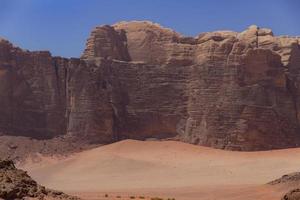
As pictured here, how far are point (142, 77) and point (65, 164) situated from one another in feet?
25.2

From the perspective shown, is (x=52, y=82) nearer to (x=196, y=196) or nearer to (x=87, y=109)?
(x=87, y=109)

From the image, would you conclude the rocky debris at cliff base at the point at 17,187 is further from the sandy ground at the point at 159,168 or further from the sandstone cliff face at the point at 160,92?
the sandstone cliff face at the point at 160,92

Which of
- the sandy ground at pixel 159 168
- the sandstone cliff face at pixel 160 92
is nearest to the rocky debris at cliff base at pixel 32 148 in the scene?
the sandy ground at pixel 159 168

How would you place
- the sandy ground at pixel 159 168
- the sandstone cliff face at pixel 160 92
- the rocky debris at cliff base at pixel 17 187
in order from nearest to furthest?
1. the rocky debris at cliff base at pixel 17 187
2. the sandy ground at pixel 159 168
3. the sandstone cliff face at pixel 160 92

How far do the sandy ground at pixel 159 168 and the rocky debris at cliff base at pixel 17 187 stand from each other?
36.0 ft

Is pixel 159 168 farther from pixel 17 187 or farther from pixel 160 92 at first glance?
pixel 17 187

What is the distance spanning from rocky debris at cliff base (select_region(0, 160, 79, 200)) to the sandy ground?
11.0 m

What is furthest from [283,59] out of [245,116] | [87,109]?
[87,109]

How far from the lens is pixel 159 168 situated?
112 feet

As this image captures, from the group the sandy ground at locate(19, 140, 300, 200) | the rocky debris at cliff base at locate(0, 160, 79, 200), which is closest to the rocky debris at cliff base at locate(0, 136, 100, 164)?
the sandy ground at locate(19, 140, 300, 200)

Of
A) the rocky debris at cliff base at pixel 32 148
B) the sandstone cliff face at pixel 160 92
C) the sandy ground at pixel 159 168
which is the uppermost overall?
the sandstone cliff face at pixel 160 92

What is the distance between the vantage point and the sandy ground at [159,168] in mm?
30297

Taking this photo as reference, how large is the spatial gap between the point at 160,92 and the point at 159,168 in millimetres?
6215

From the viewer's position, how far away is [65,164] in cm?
3566
